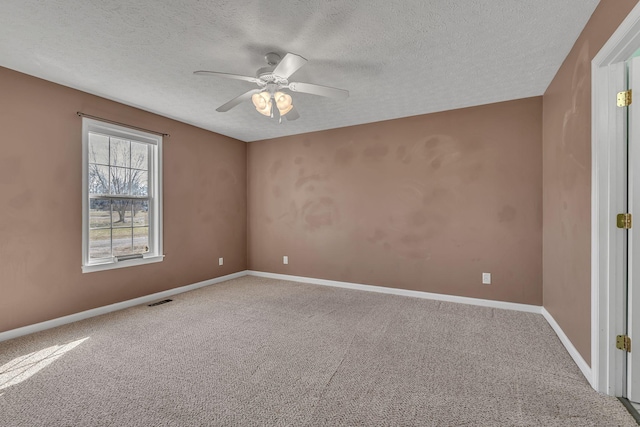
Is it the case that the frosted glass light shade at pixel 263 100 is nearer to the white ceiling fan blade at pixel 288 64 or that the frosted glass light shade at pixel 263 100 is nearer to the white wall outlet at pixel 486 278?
the white ceiling fan blade at pixel 288 64

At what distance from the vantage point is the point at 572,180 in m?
2.23

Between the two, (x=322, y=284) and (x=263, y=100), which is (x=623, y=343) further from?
(x=322, y=284)

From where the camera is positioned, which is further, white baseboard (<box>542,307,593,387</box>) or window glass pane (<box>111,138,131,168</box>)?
window glass pane (<box>111,138,131,168</box>)

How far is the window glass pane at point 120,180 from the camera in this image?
11.3 feet

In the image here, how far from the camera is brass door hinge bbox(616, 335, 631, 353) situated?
1.71 meters

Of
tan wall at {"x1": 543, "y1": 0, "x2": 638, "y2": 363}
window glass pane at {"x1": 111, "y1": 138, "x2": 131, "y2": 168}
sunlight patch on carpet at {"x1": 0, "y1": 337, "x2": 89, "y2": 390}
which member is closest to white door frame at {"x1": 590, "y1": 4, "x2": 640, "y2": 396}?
tan wall at {"x1": 543, "y1": 0, "x2": 638, "y2": 363}

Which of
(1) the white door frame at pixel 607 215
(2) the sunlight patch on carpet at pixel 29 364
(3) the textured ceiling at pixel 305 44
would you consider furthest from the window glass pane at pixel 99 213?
(1) the white door frame at pixel 607 215

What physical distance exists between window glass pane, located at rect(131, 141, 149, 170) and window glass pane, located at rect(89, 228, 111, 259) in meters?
0.91

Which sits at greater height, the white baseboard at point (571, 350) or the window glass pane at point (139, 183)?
the window glass pane at point (139, 183)

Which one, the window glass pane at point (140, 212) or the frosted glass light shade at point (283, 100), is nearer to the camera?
the frosted glass light shade at point (283, 100)

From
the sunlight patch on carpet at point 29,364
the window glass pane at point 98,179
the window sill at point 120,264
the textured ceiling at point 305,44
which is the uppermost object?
the textured ceiling at point 305,44

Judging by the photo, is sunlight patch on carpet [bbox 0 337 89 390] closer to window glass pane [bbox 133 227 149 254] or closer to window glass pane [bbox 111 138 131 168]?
window glass pane [bbox 133 227 149 254]

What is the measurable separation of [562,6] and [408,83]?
4.20 ft

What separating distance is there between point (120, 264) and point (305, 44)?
3252 millimetres
